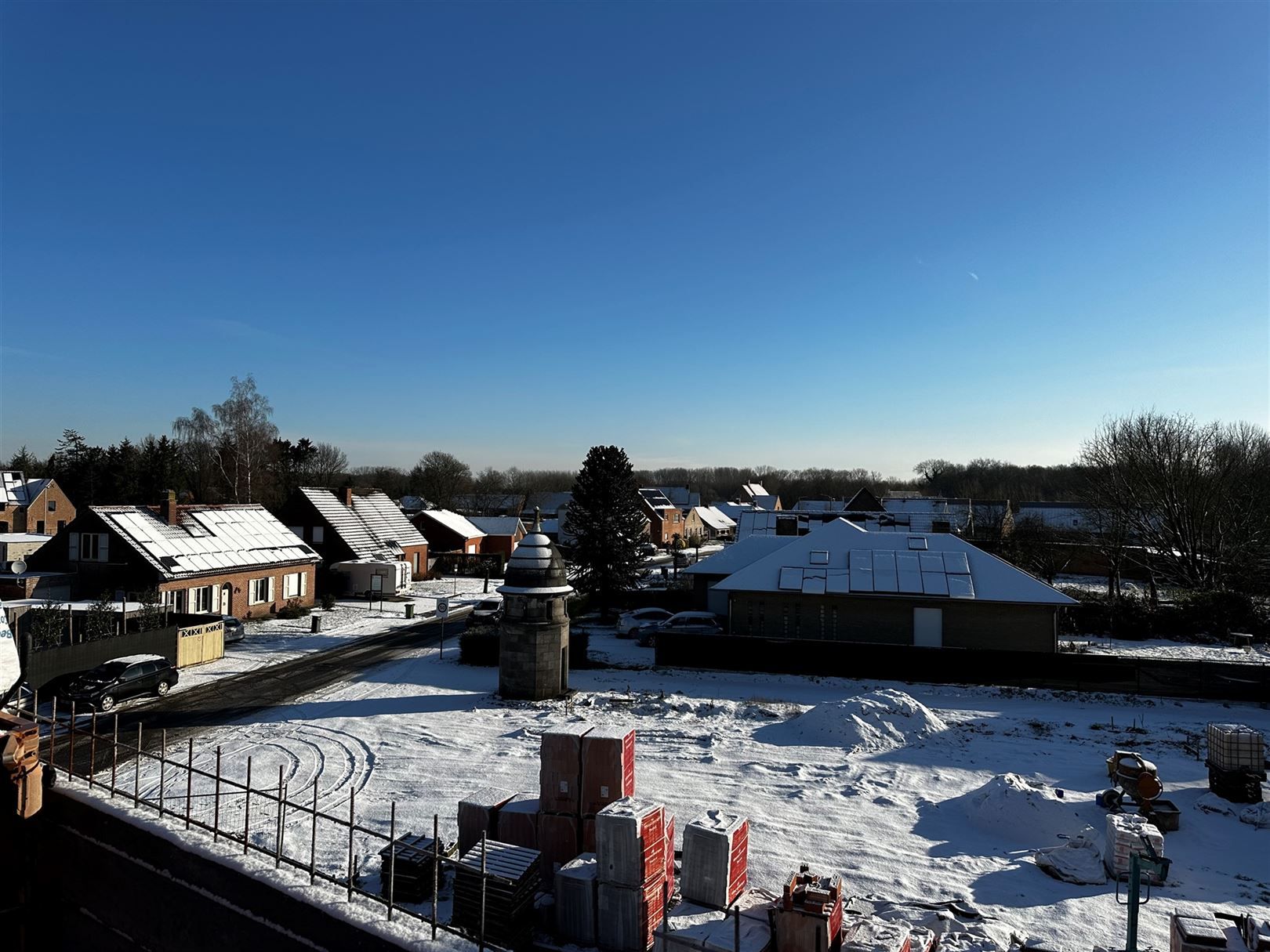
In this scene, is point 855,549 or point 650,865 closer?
point 650,865

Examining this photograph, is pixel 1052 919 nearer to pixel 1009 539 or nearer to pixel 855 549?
pixel 855 549

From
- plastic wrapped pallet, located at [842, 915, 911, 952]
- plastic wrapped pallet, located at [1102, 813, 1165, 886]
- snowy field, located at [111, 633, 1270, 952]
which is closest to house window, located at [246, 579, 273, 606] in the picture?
snowy field, located at [111, 633, 1270, 952]

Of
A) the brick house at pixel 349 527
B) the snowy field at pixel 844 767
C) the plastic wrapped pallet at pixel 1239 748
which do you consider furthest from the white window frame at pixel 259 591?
the plastic wrapped pallet at pixel 1239 748

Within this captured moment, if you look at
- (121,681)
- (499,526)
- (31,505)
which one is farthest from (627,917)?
(31,505)

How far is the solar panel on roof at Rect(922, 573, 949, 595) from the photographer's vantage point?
92.7 ft

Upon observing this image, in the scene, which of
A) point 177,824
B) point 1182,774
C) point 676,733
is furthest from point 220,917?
point 1182,774

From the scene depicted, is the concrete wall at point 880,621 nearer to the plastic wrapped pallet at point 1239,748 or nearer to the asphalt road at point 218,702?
the plastic wrapped pallet at point 1239,748

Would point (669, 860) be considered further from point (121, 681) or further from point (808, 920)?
point (121, 681)

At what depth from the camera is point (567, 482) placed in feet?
584

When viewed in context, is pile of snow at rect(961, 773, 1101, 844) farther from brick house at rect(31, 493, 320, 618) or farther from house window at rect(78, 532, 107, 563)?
house window at rect(78, 532, 107, 563)

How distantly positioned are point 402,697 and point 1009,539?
42475 millimetres

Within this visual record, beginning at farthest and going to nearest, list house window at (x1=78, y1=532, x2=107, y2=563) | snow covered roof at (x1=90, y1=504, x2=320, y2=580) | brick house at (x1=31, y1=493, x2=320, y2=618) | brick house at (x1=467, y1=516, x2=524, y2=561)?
1. brick house at (x1=467, y1=516, x2=524, y2=561)
2. house window at (x1=78, y1=532, x2=107, y2=563)
3. snow covered roof at (x1=90, y1=504, x2=320, y2=580)
4. brick house at (x1=31, y1=493, x2=320, y2=618)

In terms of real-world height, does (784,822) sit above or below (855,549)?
below

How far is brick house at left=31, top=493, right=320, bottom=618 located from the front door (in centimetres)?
2907
